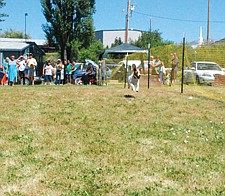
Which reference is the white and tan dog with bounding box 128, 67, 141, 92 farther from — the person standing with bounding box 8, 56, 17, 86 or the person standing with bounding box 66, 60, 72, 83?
the person standing with bounding box 66, 60, 72, 83

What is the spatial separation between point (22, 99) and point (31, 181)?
7042 millimetres

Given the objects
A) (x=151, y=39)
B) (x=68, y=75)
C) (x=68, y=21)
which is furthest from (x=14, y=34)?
(x=68, y=75)

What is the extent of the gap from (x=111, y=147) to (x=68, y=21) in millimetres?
34189

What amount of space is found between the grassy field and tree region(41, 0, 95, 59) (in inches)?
1138

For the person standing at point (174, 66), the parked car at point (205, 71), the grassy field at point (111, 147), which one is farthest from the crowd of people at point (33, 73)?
the grassy field at point (111, 147)

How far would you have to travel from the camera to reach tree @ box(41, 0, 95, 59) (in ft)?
127

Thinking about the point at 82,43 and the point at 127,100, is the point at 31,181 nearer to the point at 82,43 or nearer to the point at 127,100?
the point at 127,100

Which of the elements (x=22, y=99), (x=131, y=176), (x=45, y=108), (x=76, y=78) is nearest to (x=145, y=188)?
(x=131, y=176)

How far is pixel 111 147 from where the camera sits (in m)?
6.12

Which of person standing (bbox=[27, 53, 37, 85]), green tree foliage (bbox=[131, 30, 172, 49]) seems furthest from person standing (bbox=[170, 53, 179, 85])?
green tree foliage (bbox=[131, 30, 172, 49])

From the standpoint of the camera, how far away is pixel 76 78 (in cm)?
2094

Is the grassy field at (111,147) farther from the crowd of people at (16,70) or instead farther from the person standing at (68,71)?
the person standing at (68,71)

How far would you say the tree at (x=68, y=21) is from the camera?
38.7m

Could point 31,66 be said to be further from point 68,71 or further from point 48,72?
point 68,71
